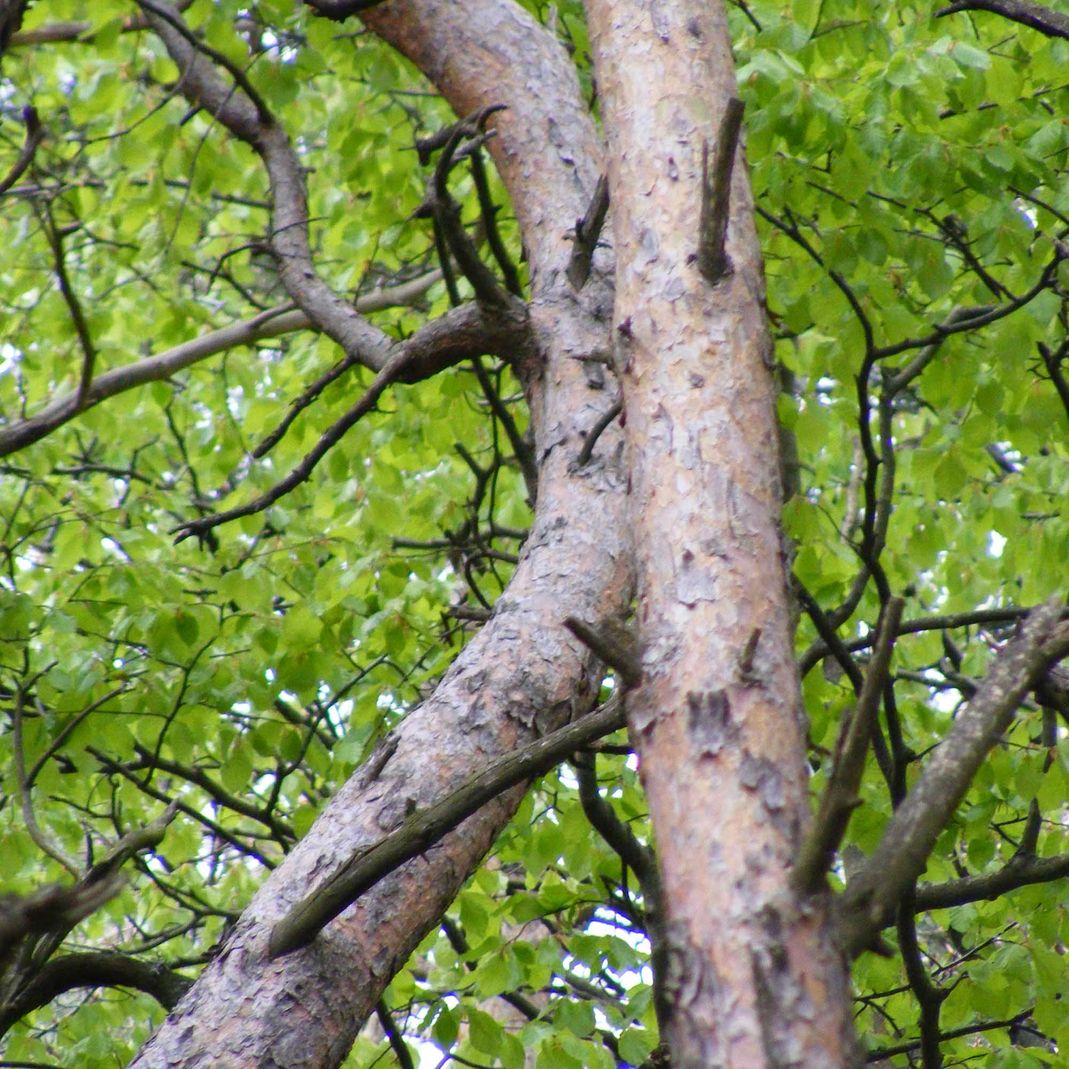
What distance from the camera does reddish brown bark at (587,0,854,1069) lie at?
48.8 inches

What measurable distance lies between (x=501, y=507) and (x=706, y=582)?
184 inches

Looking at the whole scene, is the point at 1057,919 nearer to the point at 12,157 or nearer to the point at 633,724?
the point at 633,724

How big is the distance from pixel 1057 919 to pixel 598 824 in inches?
60.6

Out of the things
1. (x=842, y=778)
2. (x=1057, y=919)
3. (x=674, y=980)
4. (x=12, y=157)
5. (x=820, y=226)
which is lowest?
(x=674, y=980)

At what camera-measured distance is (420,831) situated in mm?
1808

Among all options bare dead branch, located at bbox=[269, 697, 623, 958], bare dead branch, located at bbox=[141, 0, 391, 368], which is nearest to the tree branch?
bare dead branch, located at bbox=[269, 697, 623, 958]

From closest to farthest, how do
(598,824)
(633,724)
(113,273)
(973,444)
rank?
(633,724), (598,824), (973,444), (113,273)

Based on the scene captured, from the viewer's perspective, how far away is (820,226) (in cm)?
452

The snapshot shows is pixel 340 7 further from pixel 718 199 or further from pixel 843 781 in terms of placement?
pixel 843 781

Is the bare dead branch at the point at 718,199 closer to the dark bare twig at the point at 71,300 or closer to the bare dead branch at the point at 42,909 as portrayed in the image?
the bare dead branch at the point at 42,909

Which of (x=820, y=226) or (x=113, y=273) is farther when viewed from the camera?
(x=113, y=273)

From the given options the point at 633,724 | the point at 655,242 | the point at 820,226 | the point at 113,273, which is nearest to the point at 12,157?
the point at 113,273

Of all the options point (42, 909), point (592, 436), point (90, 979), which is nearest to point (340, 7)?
point (592, 436)

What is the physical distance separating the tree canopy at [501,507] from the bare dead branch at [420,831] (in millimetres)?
41
